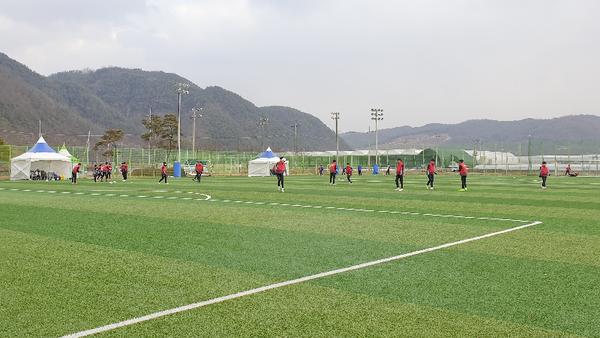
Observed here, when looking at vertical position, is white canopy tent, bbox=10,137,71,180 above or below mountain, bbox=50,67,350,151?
below

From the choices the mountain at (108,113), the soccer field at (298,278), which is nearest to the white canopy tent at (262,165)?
the soccer field at (298,278)

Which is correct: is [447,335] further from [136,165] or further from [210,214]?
[136,165]

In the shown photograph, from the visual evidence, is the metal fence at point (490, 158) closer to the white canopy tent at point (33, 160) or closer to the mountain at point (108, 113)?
the white canopy tent at point (33, 160)

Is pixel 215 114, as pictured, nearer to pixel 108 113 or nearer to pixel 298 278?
pixel 108 113

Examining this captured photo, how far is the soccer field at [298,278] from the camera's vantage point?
427cm

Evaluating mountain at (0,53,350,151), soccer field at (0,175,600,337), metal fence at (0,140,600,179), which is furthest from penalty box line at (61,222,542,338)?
mountain at (0,53,350,151)

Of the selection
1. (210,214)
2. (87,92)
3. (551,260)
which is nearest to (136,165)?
(210,214)

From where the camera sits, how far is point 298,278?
597cm

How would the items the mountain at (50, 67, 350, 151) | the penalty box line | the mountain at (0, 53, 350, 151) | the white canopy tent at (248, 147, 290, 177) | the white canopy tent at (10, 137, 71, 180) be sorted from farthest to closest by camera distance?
the mountain at (50, 67, 350, 151) < the mountain at (0, 53, 350, 151) < the white canopy tent at (248, 147, 290, 177) < the white canopy tent at (10, 137, 71, 180) < the penalty box line

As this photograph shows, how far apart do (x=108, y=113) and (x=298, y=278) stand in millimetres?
176474

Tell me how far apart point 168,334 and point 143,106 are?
20037cm

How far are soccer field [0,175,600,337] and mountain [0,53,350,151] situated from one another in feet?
372

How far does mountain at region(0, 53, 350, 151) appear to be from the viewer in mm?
130750

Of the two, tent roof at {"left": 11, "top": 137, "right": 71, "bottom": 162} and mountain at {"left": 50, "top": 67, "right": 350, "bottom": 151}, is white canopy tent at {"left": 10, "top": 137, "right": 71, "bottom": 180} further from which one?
mountain at {"left": 50, "top": 67, "right": 350, "bottom": 151}
